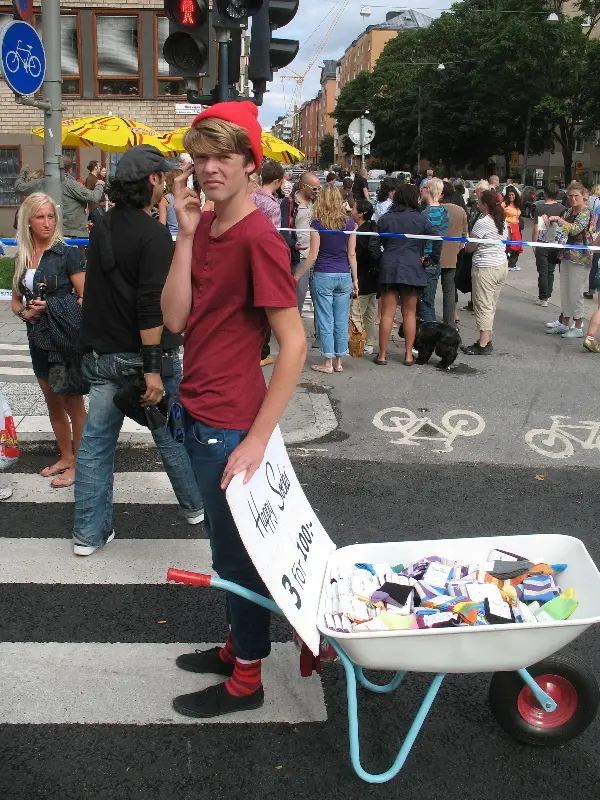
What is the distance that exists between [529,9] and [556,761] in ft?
172

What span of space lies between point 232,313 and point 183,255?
0.26 meters

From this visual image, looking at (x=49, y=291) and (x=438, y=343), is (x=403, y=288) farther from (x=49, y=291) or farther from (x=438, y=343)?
(x=49, y=291)

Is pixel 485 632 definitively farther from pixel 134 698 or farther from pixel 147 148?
pixel 147 148

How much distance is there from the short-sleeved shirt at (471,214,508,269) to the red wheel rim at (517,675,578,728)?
7.26m

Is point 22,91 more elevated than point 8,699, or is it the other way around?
point 22,91

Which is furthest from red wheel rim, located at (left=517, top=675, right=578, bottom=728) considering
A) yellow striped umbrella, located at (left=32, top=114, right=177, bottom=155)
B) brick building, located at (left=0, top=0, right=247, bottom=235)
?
brick building, located at (left=0, top=0, right=247, bottom=235)

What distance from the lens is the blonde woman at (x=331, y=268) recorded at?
819 cm

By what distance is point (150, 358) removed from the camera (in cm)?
420

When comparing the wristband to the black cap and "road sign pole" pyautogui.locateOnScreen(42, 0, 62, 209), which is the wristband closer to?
the black cap

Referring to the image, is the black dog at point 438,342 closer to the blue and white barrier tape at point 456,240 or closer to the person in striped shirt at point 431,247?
the person in striped shirt at point 431,247

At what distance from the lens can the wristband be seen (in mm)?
4199

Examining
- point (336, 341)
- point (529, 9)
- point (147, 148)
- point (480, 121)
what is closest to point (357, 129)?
point (336, 341)

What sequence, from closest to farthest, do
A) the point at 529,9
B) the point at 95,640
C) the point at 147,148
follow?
the point at 95,640
the point at 147,148
the point at 529,9

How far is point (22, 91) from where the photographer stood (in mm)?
7137
